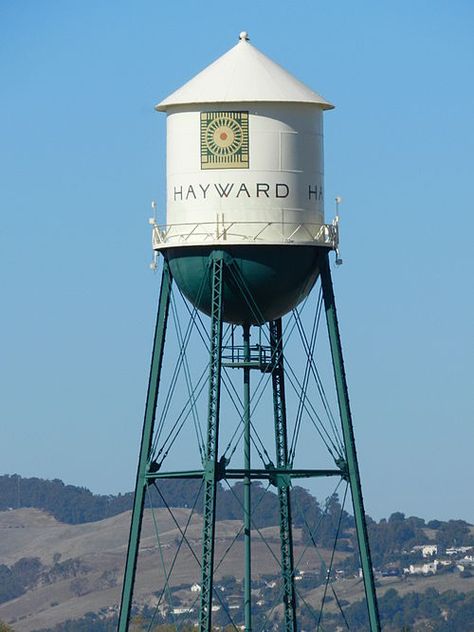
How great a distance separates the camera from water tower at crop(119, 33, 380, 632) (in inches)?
2141

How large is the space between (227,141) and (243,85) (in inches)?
48.1

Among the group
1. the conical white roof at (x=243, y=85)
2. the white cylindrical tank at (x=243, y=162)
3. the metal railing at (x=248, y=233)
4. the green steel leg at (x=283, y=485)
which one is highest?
the conical white roof at (x=243, y=85)

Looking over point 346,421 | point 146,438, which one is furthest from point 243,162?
point 146,438

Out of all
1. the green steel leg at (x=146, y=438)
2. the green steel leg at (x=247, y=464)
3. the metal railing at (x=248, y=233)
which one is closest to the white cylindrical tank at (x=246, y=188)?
the metal railing at (x=248, y=233)

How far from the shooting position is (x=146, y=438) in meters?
56.1

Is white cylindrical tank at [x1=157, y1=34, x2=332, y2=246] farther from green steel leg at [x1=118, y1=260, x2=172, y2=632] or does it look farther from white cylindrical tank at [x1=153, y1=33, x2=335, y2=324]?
green steel leg at [x1=118, y1=260, x2=172, y2=632]

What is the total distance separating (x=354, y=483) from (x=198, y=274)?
5.17m

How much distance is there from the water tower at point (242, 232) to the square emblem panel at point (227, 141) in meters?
0.02

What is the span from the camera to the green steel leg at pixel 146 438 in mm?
55750

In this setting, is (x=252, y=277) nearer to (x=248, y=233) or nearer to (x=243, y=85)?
(x=248, y=233)

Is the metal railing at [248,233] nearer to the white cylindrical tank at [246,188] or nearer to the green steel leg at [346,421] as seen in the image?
the white cylindrical tank at [246,188]

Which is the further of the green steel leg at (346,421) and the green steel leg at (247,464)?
the green steel leg at (247,464)

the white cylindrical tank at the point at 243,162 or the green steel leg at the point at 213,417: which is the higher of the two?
the white cylindrical tank at the point at 243,162

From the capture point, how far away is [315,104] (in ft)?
181
